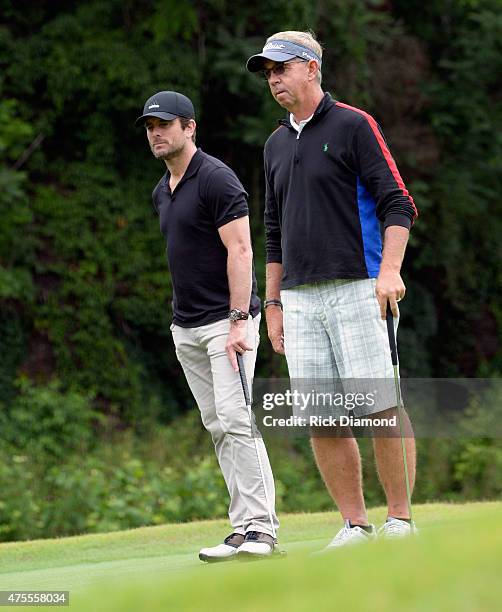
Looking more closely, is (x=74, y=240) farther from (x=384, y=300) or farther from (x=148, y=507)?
(x=384, y=300)

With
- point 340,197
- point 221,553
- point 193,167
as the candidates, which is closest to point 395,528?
point 221,553

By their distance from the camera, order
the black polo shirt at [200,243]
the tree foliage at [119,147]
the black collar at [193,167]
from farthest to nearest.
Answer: the tree foliage at [119,147] < the black collar at [193,167] < the black polo shirt at [200,243]

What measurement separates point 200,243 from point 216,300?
289mm

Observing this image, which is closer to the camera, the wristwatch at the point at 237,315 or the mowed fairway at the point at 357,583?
the mowed fairway at the point at 357,583

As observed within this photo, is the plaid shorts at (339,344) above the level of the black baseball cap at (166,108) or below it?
below

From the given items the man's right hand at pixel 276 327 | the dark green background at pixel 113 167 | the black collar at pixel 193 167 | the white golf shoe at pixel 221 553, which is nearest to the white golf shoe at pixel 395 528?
the white golf shoe at pixel 221 553

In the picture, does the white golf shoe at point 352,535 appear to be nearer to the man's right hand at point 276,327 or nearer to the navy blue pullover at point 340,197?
the man's right hand at point 276,327

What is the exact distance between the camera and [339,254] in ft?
18.7

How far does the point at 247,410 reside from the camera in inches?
245

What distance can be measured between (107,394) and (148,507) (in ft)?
21.2

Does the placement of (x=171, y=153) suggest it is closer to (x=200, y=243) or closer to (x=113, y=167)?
(x=200, y=243)

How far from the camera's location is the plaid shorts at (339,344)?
5652 millimetres

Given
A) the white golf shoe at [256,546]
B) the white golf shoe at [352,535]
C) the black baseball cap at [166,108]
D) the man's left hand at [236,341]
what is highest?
the black baseball cap at [166,108]

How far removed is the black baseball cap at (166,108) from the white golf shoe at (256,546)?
6.79ft
